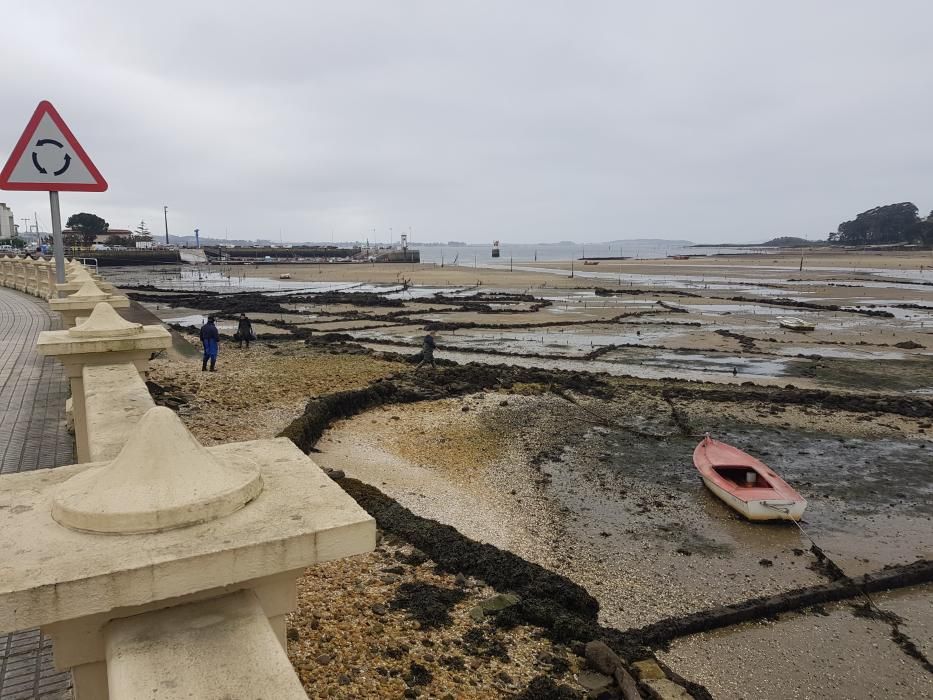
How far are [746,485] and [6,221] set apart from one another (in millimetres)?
137957

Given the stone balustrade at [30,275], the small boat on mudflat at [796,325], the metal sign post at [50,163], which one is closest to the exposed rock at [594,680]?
the metal sign post at [50,163]

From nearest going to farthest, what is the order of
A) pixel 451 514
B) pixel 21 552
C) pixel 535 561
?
pixel 21 552 < pixel 535 561 < pixel 451 514

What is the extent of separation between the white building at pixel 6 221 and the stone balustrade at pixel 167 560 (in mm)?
130881

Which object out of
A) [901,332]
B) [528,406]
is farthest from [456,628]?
[901,332]

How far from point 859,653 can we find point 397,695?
520 cm

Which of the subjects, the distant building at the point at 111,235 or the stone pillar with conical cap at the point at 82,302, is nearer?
the stone pillar with conical cap at the point at 82,302

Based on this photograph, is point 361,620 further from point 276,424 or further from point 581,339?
point 581,339

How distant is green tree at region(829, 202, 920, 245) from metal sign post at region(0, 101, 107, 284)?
6606 inches

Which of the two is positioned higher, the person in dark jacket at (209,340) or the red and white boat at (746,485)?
the person in dark jacket at (209,340)

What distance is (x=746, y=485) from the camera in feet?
35.2

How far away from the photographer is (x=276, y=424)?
12.6m

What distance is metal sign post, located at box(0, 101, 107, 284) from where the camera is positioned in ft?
16.8

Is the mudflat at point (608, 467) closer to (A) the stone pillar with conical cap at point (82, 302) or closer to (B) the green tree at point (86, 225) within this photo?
(A) the stone pillar with conical cap at point (82, 302)

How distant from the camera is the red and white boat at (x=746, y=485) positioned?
9758 mm
